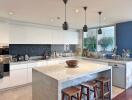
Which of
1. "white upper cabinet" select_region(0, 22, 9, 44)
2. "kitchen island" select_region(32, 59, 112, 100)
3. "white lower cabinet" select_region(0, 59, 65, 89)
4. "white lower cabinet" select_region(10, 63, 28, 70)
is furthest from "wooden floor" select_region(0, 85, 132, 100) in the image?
"white upper cabinet" select_region(0, 22, 9, 44)

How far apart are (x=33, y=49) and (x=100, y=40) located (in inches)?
125

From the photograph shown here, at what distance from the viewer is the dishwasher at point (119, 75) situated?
399cm

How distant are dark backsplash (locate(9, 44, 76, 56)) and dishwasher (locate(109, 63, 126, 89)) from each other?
2.79m

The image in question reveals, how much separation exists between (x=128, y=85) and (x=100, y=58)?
55.6 inches

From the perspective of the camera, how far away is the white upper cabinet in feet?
12.6

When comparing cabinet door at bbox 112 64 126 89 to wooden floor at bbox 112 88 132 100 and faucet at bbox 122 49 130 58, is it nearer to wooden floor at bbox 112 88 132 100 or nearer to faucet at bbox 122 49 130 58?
wooden floor at bbox 112 88 132 100

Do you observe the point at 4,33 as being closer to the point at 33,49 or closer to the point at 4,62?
the point at 4,62

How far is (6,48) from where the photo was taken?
3.87 m

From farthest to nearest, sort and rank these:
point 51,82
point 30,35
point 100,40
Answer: point 100,40 < point 30,35 < point 51,82

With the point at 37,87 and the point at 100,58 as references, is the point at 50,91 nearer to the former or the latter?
the point at 37,87

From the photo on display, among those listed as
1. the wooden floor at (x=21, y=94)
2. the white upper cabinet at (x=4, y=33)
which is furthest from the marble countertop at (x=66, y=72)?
the white upper cabinet at (x=4, y=33)

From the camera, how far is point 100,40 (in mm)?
5738

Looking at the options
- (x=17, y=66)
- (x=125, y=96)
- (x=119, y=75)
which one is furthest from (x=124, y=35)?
(x=17, y=66)

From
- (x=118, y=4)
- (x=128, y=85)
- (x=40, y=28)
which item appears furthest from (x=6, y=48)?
(x=128, y=85)
